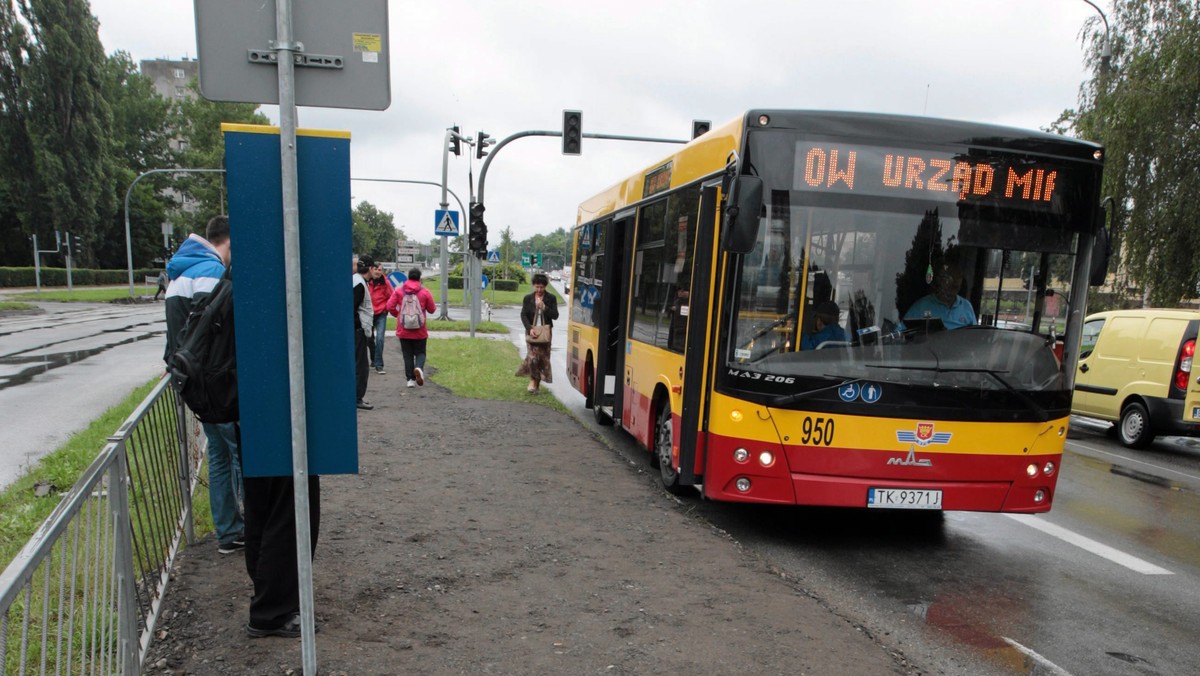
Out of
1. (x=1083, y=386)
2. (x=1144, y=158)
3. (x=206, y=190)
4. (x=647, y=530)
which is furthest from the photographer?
(x=206, y=190)

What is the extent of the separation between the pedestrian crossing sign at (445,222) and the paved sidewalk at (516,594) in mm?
15660

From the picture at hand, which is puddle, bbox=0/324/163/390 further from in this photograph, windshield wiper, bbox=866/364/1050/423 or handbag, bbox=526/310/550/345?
windshield wiper, bbox=866/364/1050/423

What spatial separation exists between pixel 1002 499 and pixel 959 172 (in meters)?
2.38

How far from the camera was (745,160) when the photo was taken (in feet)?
19.4

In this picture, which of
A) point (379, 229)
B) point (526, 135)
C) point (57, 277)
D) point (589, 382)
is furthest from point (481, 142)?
point (379, 229)

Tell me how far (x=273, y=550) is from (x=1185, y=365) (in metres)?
11.9

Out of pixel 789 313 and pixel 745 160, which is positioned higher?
pixel 745 160

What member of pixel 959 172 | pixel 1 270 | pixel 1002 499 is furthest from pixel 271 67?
pixel 1 270

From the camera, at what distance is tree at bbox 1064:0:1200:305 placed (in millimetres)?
17859

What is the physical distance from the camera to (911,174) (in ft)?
19.2

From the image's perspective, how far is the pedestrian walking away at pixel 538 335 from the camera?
43.4 ft

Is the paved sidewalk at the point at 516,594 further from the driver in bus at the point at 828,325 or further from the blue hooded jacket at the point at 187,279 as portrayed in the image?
the driver in bus at the point at 828,325

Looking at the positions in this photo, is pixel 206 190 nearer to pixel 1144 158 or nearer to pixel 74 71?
pixel 74 71

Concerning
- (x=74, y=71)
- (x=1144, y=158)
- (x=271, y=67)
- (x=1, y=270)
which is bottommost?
(x=1, y=270)
